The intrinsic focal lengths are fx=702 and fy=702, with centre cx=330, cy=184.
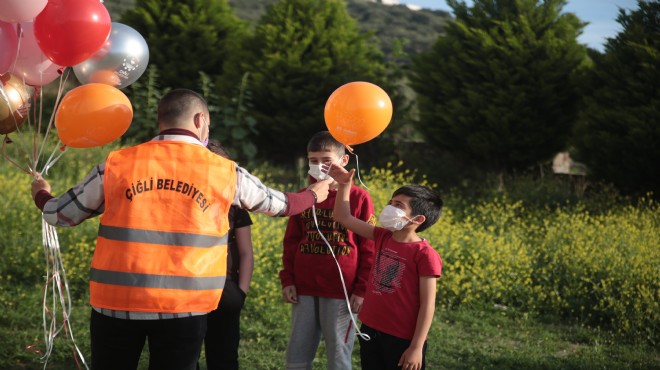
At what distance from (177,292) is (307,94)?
834 cm

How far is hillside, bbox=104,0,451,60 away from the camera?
121ft

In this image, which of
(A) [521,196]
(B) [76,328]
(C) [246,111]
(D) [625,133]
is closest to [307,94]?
(C) [246,111]

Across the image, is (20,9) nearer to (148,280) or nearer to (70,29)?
(70,29)

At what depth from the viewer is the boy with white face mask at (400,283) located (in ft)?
10.2

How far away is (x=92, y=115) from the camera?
311 cm

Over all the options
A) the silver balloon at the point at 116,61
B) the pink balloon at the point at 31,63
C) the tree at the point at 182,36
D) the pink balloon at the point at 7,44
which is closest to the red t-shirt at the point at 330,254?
the silver balloon at the point at 116,61

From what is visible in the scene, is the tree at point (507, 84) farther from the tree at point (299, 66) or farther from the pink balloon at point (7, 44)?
the pink balloon at point (7, 44)

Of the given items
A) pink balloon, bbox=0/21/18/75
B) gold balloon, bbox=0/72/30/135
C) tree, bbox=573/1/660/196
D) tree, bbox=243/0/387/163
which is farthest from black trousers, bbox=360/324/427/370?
tree, bbox=243/0/387/163

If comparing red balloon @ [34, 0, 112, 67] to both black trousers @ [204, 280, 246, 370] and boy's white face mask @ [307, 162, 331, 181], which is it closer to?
boy's white face mask @ [307, 162, 331, 181]

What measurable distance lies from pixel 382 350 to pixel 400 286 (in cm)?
32

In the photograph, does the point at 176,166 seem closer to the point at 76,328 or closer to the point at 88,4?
the point at 88,4

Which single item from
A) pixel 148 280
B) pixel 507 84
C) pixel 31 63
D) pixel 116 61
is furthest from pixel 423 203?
pixel 507 84

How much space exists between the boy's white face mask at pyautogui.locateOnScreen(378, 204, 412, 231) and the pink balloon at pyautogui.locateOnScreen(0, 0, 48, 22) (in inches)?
70.5

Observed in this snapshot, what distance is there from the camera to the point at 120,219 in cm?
262
